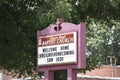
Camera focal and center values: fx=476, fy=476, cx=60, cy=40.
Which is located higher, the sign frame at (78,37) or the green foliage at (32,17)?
the green foliage at (32,17)

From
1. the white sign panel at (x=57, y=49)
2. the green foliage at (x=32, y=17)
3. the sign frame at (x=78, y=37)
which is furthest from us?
the green foliage at (x=32, y=17)

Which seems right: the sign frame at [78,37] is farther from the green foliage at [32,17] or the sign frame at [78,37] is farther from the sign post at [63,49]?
the green foliage at [32,17]

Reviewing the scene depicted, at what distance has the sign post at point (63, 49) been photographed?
9.70 m

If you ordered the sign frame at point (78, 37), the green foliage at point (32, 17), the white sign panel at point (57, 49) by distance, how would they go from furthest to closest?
the green foliage at point (32, 17), the white sign panel at point (57, 49), the sign frame at point (78, 37)

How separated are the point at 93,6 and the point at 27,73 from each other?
591 cm

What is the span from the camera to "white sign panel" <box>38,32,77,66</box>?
979 cm

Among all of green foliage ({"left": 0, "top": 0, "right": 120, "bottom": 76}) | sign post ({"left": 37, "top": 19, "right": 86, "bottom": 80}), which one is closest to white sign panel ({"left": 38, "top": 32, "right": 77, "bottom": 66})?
sign post ({"left": 37, "top": 19, "right": 86, "bottom": 80})

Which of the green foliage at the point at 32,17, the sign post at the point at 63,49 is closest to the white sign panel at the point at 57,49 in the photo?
the sign post at the point at 63,49

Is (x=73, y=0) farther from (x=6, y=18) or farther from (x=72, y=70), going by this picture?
(x=72, y=70)

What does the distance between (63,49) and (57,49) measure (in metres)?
0.16

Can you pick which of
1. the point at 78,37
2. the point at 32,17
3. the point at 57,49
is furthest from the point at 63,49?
the point at 32,17

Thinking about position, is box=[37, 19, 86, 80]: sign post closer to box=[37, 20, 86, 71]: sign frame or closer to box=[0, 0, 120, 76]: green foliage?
box=[37, 20, 86, 71]: sign frame

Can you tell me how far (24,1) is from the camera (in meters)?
15.3

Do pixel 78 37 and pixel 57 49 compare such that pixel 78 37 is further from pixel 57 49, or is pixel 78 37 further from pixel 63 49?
pixel 57 49
